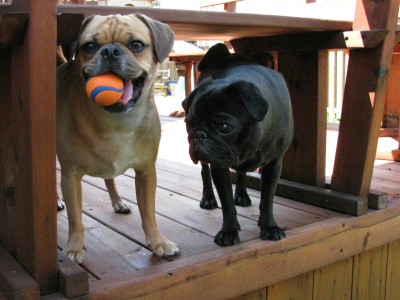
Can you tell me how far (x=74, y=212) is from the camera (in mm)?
1962

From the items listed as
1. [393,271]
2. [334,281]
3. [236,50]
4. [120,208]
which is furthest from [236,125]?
[393,271]

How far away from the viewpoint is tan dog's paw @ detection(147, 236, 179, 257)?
207 cm

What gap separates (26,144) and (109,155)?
1.23ft

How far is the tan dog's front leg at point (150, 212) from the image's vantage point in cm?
208

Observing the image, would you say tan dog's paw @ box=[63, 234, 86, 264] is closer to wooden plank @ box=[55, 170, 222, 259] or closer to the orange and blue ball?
wooden plank @ box=[55, 170, 222, 259]

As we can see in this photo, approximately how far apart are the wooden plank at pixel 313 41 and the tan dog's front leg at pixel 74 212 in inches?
57.6

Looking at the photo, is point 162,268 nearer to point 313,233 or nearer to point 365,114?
point 313,233

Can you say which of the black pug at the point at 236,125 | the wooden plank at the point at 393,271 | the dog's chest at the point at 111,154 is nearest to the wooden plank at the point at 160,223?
the black pug at the point at 236,125

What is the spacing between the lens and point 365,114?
2.64 m

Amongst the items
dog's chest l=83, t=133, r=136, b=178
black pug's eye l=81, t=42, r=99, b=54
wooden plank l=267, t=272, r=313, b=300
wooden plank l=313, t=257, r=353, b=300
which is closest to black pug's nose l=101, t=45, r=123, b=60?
black pug's eye l=81, t=42, r=99, b=54

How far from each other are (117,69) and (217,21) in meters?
0.67

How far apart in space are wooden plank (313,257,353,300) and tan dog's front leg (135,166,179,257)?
0.84 m

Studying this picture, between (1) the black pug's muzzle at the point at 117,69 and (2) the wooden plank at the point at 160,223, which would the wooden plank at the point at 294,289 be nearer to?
(2) the wooden plank at the point at 160,223

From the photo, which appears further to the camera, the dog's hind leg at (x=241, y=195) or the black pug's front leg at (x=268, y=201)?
the dog's hind leg at (x=241, y=195)
